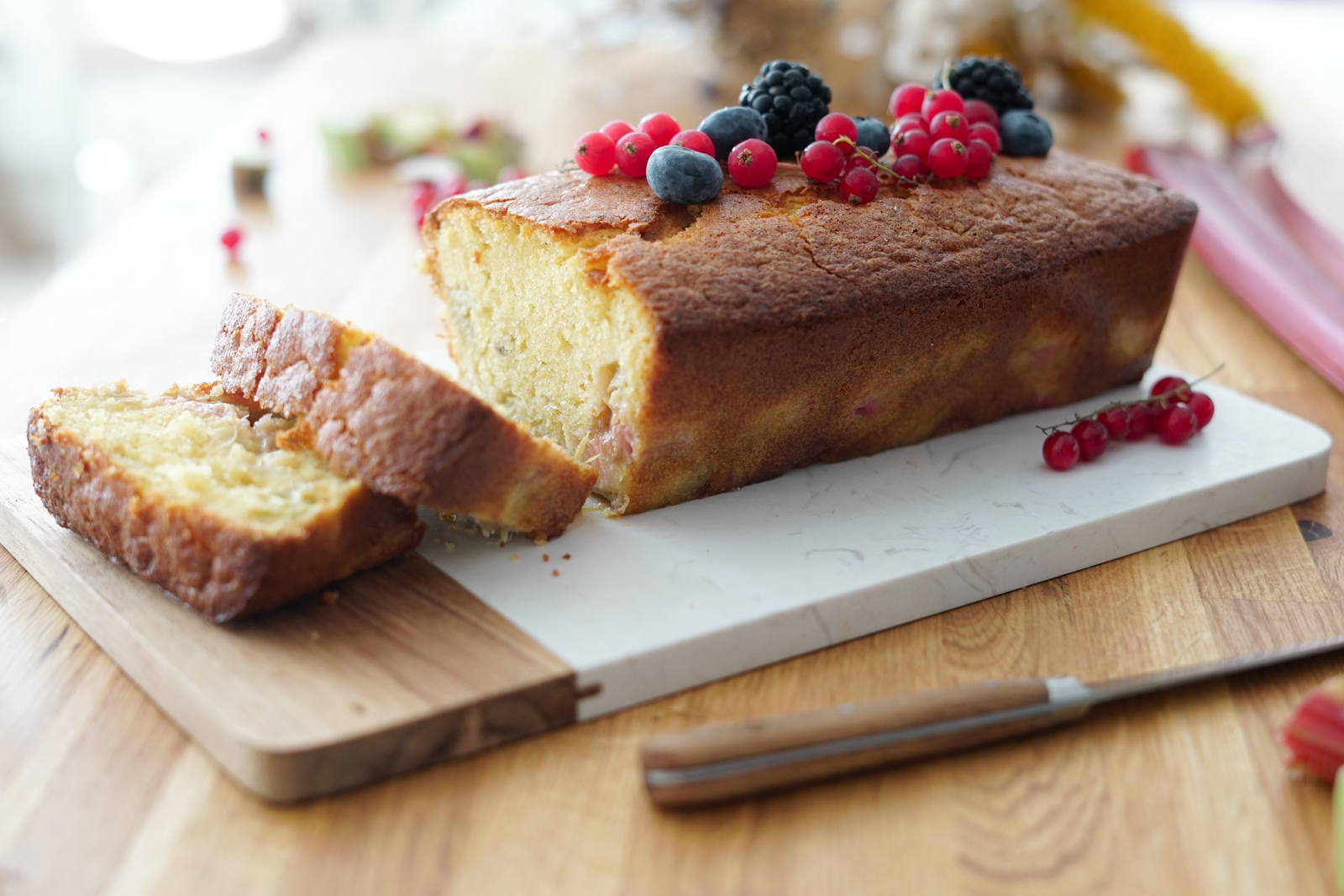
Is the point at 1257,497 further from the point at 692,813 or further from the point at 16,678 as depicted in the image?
the point at 16,678

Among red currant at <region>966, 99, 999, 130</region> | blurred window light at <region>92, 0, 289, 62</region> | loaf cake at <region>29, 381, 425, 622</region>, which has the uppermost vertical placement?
red currant at <region>966, 99, 999, 130</region>

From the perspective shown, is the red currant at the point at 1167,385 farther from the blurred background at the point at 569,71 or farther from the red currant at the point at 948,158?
the blurred background at the point at 569,71

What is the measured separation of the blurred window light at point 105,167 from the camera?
25.9 ft

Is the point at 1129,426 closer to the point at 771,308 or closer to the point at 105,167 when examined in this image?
the point at 771,308

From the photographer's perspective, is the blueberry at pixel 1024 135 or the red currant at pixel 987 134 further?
the blueberry at pixel 1024 135

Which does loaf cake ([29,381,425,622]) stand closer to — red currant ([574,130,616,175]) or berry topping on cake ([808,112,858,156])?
red currant ([574,130,616,175])

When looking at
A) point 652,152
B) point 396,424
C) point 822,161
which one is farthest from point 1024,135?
point 396,424

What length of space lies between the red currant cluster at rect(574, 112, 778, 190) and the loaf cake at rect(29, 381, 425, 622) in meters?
1.01

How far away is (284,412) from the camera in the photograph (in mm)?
2602

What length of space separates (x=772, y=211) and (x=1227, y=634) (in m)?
1.40

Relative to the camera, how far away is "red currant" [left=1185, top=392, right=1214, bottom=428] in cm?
322

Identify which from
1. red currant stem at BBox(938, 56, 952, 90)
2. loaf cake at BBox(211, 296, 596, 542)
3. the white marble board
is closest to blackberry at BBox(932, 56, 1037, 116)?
red currant stem at BBox(938, 56, 952, 90)

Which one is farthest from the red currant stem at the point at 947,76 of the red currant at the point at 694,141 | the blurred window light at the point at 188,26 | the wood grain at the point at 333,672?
the blurred window light at the point at 188,26

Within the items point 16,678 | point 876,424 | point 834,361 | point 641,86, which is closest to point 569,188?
point 834,361
